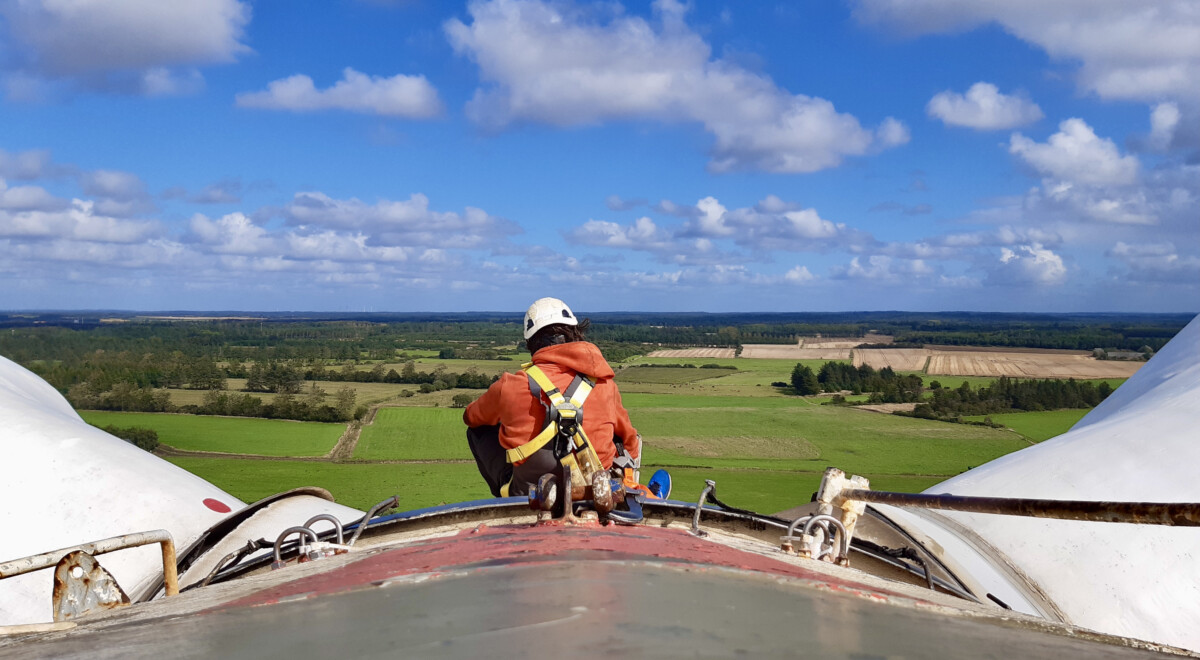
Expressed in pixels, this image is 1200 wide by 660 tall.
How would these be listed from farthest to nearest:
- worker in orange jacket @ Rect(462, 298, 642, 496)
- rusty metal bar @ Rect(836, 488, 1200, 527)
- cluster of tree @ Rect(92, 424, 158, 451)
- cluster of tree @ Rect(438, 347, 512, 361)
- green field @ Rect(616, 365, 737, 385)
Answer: cluster of tree @ Rect(438, 347, 512, 361), green field @ Rect(616, 365, 737, 385), cluster of tree @ Rect(92, 424, 158, 451), worker in orange jacket @ Rect(462, 298, 642, 496), rusty metal bar @ Rect(836, 488, 1200, 527)

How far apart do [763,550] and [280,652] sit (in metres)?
2.53

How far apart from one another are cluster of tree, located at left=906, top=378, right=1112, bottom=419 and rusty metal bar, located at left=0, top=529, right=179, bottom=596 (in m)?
65.7

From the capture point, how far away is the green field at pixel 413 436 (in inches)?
1799

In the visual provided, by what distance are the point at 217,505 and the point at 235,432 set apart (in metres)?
46.1

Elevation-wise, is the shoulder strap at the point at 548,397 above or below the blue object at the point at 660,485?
above

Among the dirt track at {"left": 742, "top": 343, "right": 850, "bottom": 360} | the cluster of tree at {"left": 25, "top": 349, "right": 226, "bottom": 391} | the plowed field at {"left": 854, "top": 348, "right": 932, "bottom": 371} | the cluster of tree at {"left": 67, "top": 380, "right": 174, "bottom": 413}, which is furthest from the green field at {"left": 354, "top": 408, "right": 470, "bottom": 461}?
the dirt track at {"left": 742, "top": 343, "right": 850, "bottom": 360}

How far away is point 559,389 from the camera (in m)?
5.27

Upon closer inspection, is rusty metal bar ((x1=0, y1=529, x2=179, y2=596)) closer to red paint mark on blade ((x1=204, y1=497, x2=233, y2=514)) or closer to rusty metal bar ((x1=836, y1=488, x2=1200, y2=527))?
red paint mark on blade ((x1=204, y1=497, x2=233, y2=514))

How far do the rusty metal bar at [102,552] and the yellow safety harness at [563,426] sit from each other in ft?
7.02

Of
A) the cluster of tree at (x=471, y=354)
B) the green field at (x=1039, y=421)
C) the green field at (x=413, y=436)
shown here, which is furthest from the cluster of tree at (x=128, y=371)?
the green field at (x=1039, y=421)

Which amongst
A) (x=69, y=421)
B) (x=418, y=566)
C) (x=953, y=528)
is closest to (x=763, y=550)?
(x=418, y=566)

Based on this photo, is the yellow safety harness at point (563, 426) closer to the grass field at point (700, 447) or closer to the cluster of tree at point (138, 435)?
the grass field at point (700, 447)

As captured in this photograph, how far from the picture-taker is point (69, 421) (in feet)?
23.7

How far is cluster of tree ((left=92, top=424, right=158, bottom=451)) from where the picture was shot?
130ft
